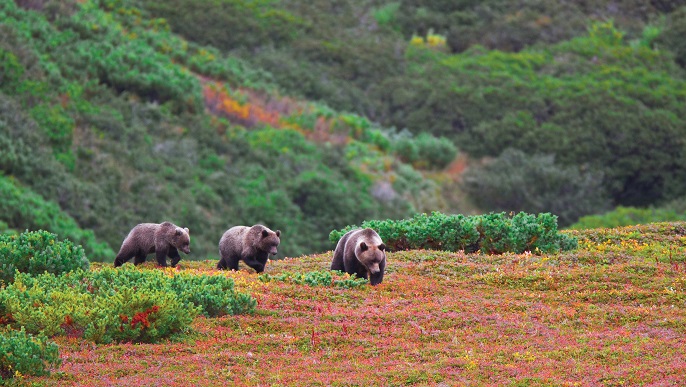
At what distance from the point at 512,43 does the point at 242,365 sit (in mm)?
62006

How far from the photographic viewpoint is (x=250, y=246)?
18.3 metres

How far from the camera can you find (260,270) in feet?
60.2

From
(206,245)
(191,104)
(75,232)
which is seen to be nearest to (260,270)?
(75,232)

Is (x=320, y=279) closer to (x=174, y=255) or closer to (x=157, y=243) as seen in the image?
(x=174, y=255)

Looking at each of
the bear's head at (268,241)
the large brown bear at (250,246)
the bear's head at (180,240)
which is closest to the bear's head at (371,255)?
the large brown bear at (250,246)

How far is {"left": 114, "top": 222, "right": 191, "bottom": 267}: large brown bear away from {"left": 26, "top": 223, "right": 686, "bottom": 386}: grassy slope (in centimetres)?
127

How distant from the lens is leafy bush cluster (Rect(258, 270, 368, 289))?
1658 centimetres

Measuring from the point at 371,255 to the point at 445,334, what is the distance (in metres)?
2.92

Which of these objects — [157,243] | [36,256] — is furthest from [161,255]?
[36,256]

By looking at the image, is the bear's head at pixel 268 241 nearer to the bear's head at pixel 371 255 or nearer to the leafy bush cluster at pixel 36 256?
the bear's head at pixel 371 255

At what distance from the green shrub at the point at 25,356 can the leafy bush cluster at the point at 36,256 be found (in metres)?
4.11

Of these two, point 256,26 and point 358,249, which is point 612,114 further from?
point 358,249

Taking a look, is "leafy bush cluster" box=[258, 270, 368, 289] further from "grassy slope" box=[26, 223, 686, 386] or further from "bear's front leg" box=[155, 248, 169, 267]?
"bear's front leg" box=[155, 248, 169, 267]

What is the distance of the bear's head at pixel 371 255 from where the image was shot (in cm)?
1638
